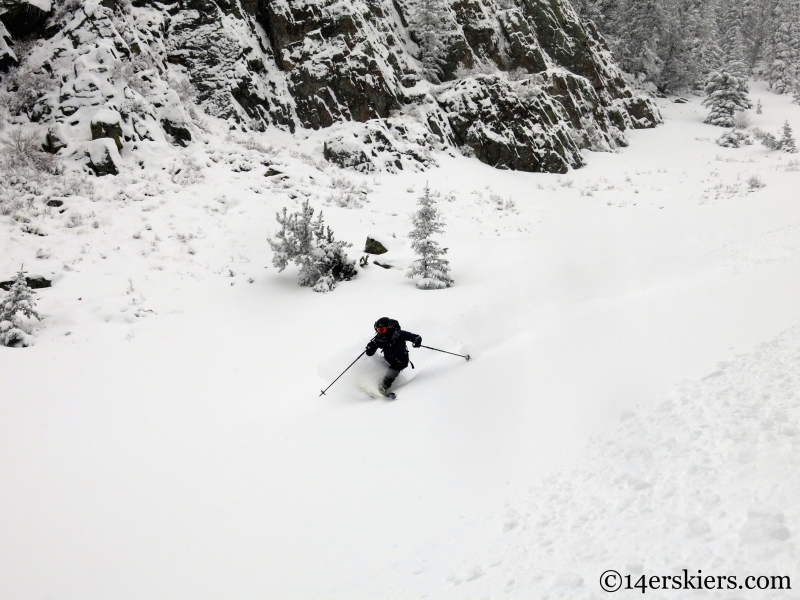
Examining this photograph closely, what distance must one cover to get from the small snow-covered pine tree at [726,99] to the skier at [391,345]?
3535 centimetres

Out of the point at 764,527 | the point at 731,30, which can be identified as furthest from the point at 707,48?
the point at 764,527

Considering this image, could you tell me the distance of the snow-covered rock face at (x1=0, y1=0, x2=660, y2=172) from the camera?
13.7m

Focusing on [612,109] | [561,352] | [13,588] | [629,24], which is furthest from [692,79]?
[13,588]

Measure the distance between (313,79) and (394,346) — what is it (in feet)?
59.5

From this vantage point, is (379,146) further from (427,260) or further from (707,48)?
(707,48)

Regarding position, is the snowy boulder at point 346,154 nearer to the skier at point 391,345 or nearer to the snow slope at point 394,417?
the snow slope at point 394,417

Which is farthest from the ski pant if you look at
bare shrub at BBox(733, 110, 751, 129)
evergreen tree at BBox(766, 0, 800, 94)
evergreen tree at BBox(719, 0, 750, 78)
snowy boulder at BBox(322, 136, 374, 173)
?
evergreen tree at BBox(766, 0, 800, 94)

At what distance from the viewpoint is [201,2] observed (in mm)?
18984

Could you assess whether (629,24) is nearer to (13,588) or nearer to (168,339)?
(168,339)

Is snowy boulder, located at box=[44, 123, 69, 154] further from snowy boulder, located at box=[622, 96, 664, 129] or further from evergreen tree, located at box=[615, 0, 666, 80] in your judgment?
evergreen tree, located at box=[615, 0, 666, 80]

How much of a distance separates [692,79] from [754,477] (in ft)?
153

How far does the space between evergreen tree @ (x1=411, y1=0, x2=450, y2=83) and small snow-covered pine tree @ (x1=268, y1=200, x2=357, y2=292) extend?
18265 millimetres

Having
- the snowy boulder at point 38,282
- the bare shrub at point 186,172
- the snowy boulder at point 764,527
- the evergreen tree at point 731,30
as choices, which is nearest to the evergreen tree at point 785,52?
the evergreen tree at point 731,30

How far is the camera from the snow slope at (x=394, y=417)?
9.79 feet
